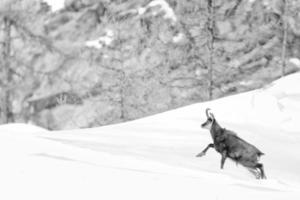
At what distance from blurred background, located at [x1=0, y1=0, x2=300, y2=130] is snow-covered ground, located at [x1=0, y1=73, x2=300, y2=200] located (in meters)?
10.9

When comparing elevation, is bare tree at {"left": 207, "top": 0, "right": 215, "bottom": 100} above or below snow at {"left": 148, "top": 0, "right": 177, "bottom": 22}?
below

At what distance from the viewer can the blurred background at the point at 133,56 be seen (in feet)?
81.8

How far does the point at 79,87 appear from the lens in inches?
1019

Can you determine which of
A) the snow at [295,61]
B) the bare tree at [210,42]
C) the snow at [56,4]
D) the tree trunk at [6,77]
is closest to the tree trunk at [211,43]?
the bare tree at [210,42]

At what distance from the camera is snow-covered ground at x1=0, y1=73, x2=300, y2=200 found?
16.1ft

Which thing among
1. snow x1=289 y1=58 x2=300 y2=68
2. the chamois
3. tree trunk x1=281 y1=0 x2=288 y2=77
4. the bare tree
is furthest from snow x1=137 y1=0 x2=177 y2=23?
the chamois

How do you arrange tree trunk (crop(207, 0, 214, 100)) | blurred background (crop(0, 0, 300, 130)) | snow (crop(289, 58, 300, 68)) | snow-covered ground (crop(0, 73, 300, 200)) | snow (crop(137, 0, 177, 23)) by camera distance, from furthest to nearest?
snow (crop(137, 0, 177, 23)), snow (crop(289, 58, 300, 68)), blurred background (crop(0, 0, 300, 130)), tree trunk (crop(207, 0, 214, 100)), snow-covered ground (crop(0, 73, 300, 200))

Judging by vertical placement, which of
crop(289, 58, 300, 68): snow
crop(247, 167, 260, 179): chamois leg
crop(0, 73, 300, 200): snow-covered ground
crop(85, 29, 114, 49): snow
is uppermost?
crop(85, 29, 114, 49): snow

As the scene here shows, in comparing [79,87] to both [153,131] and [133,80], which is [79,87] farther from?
[153,131]

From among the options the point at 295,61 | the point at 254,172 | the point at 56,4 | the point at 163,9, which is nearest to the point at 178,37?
the point at 163,9

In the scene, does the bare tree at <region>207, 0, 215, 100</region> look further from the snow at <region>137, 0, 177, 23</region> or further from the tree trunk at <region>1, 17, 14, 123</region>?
the tree trunk at <region>1, 17, 14, 123</region>

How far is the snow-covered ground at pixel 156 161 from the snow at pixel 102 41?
1325 centimetres

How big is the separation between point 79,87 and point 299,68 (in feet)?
37.7

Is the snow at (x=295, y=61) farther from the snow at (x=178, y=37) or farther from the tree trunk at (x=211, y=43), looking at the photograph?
the snow at (x=178, y=37)
